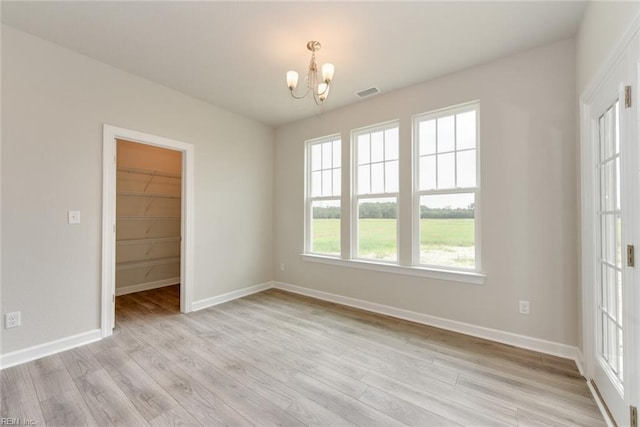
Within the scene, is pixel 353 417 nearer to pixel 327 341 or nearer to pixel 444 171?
pixel 327 341

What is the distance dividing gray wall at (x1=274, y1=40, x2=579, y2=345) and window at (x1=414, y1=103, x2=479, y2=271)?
0.13 meters

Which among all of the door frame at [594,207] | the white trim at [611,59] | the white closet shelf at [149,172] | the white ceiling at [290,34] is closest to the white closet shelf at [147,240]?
the white closet shelf at [149,172]

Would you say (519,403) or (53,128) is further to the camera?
(53,128)

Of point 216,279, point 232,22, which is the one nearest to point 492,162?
point 232,22

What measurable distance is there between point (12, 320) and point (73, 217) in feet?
3.11

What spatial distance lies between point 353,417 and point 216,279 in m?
2.75

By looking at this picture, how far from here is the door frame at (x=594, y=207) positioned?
129cm

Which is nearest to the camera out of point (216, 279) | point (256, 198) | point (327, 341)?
point (327, 341)

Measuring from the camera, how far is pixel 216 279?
3738 mm

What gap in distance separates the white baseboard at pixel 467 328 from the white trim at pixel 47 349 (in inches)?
105

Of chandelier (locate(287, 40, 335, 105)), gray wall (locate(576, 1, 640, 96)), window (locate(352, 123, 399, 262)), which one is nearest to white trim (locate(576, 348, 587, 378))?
window (locate(352, 123, 399, 262))

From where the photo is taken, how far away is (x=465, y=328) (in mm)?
2736

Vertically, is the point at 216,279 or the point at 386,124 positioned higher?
the point at 386,124

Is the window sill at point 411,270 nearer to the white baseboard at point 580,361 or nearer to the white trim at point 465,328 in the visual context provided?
the white trim at point 465,328
